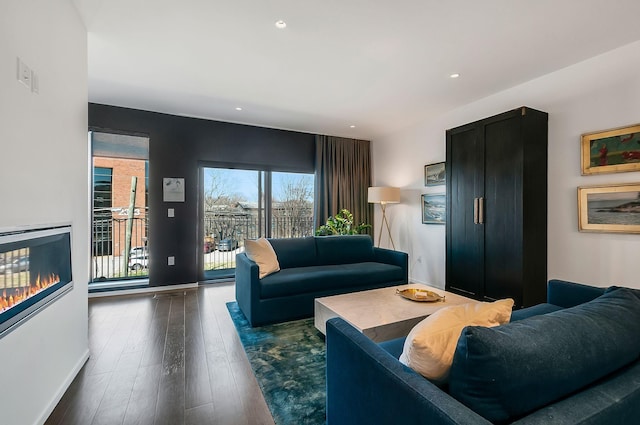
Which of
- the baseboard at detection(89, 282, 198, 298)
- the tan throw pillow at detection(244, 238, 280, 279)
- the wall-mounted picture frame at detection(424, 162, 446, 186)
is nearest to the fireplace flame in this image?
the tan throw pillow at detection(244, 238, 280, 279)

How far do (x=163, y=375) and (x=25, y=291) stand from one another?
1014 millimetres

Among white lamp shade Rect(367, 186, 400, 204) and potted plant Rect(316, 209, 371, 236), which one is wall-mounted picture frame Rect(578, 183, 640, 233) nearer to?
white lamp shade Rect(367, 186, 400, 204)

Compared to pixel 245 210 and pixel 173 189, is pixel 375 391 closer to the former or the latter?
pixel 173 189

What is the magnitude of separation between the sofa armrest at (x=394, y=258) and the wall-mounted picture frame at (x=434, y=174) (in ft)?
4.40

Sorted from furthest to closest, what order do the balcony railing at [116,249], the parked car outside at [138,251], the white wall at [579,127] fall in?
the parked car outside at [138,251], the balcony railing at [116,249], the white wall at [579,127]

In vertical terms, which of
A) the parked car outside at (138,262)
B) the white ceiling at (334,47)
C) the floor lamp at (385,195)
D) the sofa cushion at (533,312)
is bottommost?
the parked car outside at (138,262)

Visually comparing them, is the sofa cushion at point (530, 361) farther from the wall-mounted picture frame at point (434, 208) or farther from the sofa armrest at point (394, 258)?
the wall-mounted picture frame at point (434, 208)

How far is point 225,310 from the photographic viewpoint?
11.3ft

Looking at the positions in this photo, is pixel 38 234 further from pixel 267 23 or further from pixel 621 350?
pixel 621 350

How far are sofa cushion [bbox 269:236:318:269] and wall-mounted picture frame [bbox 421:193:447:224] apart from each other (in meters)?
1.95

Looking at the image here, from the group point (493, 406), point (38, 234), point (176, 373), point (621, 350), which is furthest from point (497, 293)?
point (38, 234)

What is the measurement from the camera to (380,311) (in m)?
2.29

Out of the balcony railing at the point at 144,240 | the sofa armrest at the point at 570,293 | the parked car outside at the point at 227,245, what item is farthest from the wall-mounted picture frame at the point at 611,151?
the parked car outside at the point at 227,245

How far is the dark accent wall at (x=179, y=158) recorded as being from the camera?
167 inches
